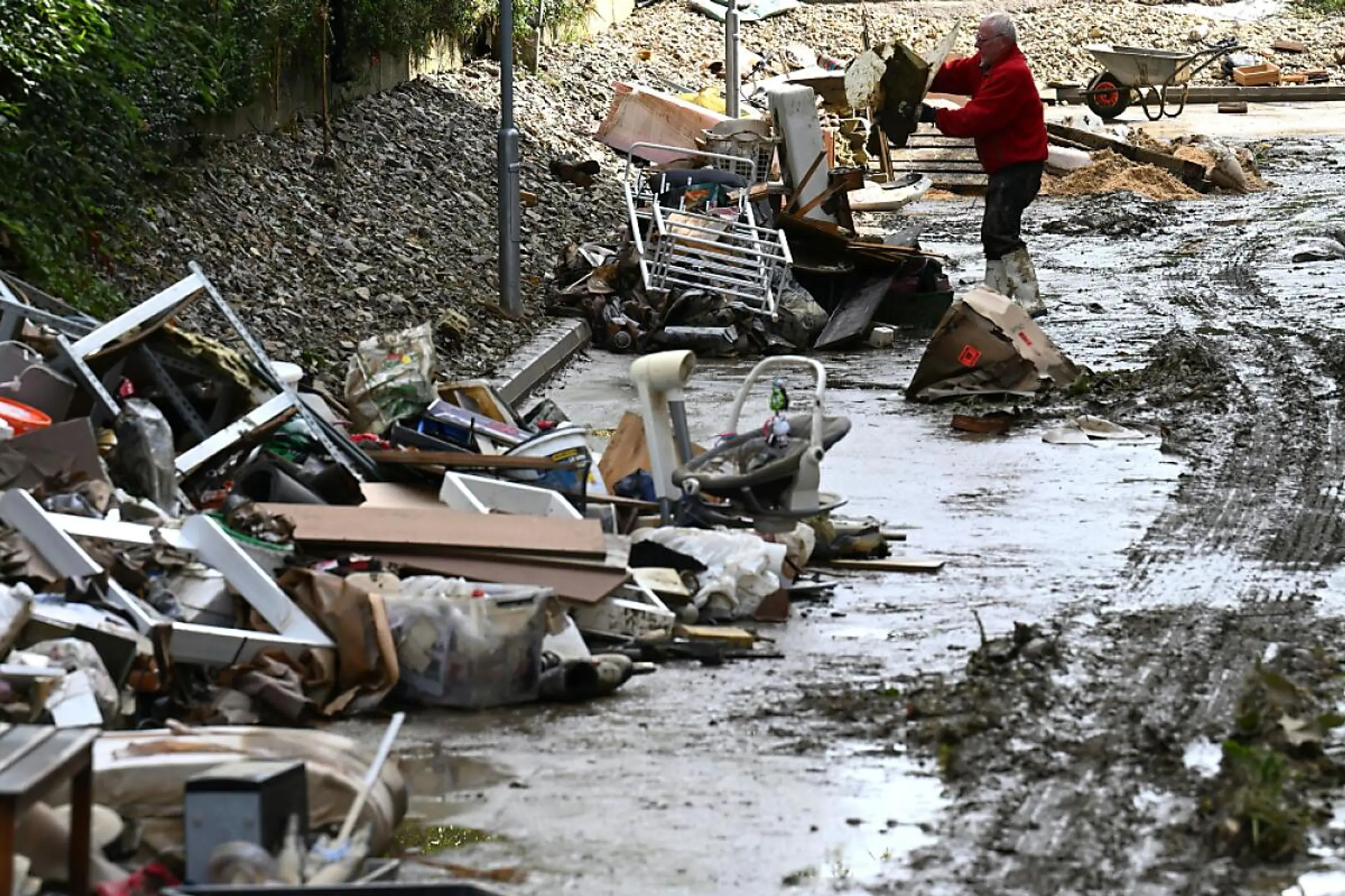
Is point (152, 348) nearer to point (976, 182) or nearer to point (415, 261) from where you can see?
point (415, 261)

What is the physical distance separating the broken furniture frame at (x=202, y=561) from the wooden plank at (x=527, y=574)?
647 mm

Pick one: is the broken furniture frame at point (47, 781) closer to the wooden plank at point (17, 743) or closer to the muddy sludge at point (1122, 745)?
the wooden plank at point (17, 743)

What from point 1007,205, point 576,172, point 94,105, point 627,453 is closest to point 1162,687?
point 627,453

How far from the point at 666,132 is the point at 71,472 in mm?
12908

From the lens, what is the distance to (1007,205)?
45.8ft

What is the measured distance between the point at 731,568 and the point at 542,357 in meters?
5.33

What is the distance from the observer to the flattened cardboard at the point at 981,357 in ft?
37.2

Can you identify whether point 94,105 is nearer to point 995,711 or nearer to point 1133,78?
point 995,711

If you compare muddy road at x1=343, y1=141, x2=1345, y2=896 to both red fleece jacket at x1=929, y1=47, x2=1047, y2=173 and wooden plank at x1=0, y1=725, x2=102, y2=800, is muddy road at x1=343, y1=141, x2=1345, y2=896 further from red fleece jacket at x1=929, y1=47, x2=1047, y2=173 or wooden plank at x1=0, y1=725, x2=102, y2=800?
red fleece jacket at x1=929, y1=47, x2=1047, y2=173

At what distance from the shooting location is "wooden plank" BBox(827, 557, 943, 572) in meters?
7.88

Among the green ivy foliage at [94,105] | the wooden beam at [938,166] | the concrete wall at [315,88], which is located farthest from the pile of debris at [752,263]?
the wooden beam at [938,166]

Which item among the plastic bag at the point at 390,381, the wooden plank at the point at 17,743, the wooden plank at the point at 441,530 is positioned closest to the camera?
the wooden plank at the point at 17,743

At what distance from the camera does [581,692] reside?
20.4ft

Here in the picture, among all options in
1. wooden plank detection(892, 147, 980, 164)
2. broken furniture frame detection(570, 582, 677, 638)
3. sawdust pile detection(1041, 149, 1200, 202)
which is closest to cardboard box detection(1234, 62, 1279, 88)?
wooden plank detection(892, 147, 980, 164)
